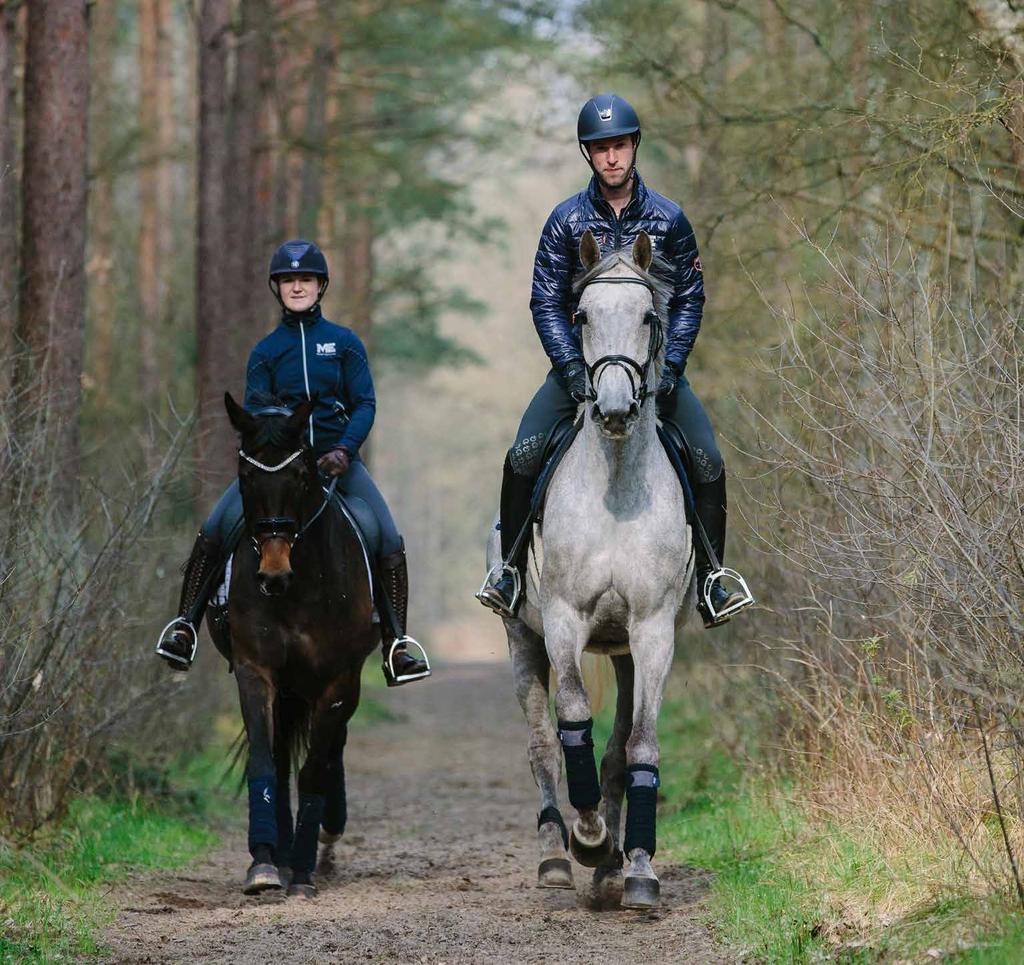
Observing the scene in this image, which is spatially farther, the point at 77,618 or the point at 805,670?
the point at 805,670

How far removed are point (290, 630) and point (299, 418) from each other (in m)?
1.17

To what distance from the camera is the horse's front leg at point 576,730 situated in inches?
318

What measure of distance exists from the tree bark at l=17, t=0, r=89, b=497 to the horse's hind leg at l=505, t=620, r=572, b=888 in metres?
4.28

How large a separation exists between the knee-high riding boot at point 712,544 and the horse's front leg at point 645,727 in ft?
1.59

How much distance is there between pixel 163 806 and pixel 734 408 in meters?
5.10

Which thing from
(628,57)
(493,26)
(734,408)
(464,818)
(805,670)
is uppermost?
(493,26)

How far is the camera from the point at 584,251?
26.7 ft

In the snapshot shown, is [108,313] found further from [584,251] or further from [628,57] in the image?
[584,251]

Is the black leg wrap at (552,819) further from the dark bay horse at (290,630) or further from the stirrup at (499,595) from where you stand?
the dark bay horse at (290,630)

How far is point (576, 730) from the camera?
8.13m

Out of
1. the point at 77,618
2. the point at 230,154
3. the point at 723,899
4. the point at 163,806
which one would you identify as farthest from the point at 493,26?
the point at 723,899

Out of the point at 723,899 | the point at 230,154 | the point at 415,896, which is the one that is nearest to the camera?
the point at 723,899

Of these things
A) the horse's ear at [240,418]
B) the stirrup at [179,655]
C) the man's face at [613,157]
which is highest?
the man's face at [613,157]

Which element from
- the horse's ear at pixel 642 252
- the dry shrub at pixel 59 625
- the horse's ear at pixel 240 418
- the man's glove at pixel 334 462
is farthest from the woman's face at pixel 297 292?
the horse's ear at pixel 642 252
